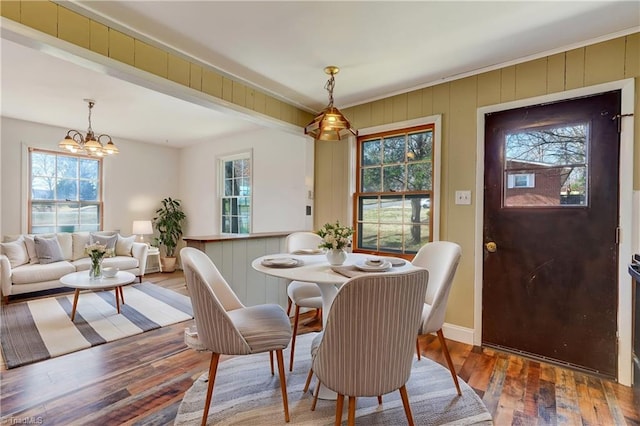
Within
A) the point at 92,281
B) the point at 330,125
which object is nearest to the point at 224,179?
the point at 92,281

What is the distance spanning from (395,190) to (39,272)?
4.69 m

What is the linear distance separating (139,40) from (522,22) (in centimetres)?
263

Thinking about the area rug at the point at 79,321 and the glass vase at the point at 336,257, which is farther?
the area rug at the point at 79,321

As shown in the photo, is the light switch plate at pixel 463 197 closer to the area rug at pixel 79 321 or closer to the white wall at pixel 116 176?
the area rug at pixel 79 321

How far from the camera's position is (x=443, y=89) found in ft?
9.43

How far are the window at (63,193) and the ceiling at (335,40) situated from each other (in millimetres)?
1708

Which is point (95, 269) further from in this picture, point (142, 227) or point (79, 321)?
point (142, 227)

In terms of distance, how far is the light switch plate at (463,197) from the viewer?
2723 mm

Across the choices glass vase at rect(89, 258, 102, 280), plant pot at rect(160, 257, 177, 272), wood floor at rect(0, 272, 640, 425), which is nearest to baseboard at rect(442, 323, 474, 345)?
wood floor at rect(0, 272, 640, 425)

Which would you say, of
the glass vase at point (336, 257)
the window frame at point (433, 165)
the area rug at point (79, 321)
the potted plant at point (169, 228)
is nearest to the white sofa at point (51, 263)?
the area rug at point (79, 321)

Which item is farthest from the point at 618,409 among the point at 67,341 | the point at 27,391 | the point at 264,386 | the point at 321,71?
the point at 67,341

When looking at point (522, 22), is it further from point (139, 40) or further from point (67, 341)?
point (67, 341)

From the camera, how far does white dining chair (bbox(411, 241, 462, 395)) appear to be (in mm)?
1856

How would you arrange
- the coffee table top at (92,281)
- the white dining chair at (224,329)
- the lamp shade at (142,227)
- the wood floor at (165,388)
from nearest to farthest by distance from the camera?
the white dining chair at (224,329) → the wood floor at (165,388) → the coffee table top at (92,281) → the lamp shade at (142,227)
